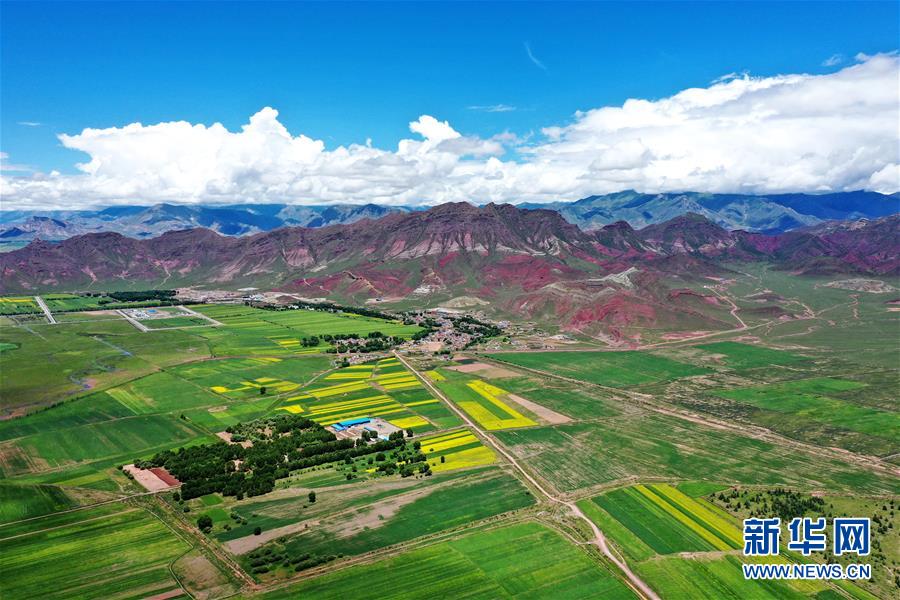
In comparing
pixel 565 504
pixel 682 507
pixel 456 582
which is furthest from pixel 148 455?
pixel 682 507

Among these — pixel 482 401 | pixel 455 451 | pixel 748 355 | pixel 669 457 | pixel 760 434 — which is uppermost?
pixel 455 451

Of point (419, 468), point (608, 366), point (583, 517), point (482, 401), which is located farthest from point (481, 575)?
point (608, 366)

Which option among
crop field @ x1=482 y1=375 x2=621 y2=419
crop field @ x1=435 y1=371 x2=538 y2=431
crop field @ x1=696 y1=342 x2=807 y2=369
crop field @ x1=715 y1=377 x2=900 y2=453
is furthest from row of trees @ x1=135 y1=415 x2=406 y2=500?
crop field @ x1=696 y1=342 x2=807 y2=369

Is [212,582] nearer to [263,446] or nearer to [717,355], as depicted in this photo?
[263,446]

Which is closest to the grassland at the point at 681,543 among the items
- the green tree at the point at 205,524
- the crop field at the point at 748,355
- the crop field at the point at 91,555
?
the green tree at the point at 205,524

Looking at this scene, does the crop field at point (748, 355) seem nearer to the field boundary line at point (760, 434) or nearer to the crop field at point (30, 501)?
the field boundary line at point (760, 434)

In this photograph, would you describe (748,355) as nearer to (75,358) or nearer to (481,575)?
(481,575)
